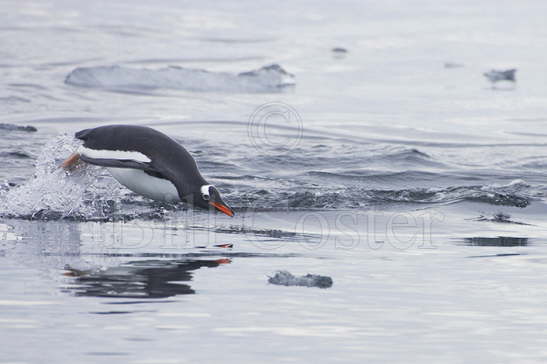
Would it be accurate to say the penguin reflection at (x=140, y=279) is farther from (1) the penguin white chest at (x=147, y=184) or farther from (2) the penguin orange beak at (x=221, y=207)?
(1) the penguin white chest at (x=147, y=184)

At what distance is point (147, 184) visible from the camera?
949 cm

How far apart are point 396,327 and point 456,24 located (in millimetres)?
21670

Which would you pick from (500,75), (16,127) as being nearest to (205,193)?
(16,127)

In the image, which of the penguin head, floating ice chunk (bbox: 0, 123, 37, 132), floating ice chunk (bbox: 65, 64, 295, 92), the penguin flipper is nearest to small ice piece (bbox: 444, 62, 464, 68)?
floating ice chunk (bbox: 65, 64, 295, 92)

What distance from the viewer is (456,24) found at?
2717 centimetres

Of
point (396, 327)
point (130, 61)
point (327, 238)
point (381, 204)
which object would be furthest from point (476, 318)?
point (130, 61)

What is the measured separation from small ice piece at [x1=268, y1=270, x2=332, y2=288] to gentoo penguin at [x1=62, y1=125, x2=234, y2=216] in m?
1.98

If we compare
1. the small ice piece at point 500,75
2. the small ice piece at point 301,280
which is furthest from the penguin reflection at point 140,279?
the small ice piece at point 500,75

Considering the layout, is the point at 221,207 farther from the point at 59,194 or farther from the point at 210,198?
the point at 59,194

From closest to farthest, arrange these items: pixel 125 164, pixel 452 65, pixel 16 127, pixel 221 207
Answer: pixel 221 207 < pixel 125 164 < pixel 16 127 < pixel 452 65

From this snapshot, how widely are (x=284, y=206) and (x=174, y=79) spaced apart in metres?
8.03

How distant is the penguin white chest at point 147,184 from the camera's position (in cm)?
936

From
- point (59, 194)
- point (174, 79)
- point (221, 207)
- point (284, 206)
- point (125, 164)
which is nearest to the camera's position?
point (221, 207)

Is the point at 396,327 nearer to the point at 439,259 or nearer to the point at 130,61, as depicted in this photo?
the point at 439,259
